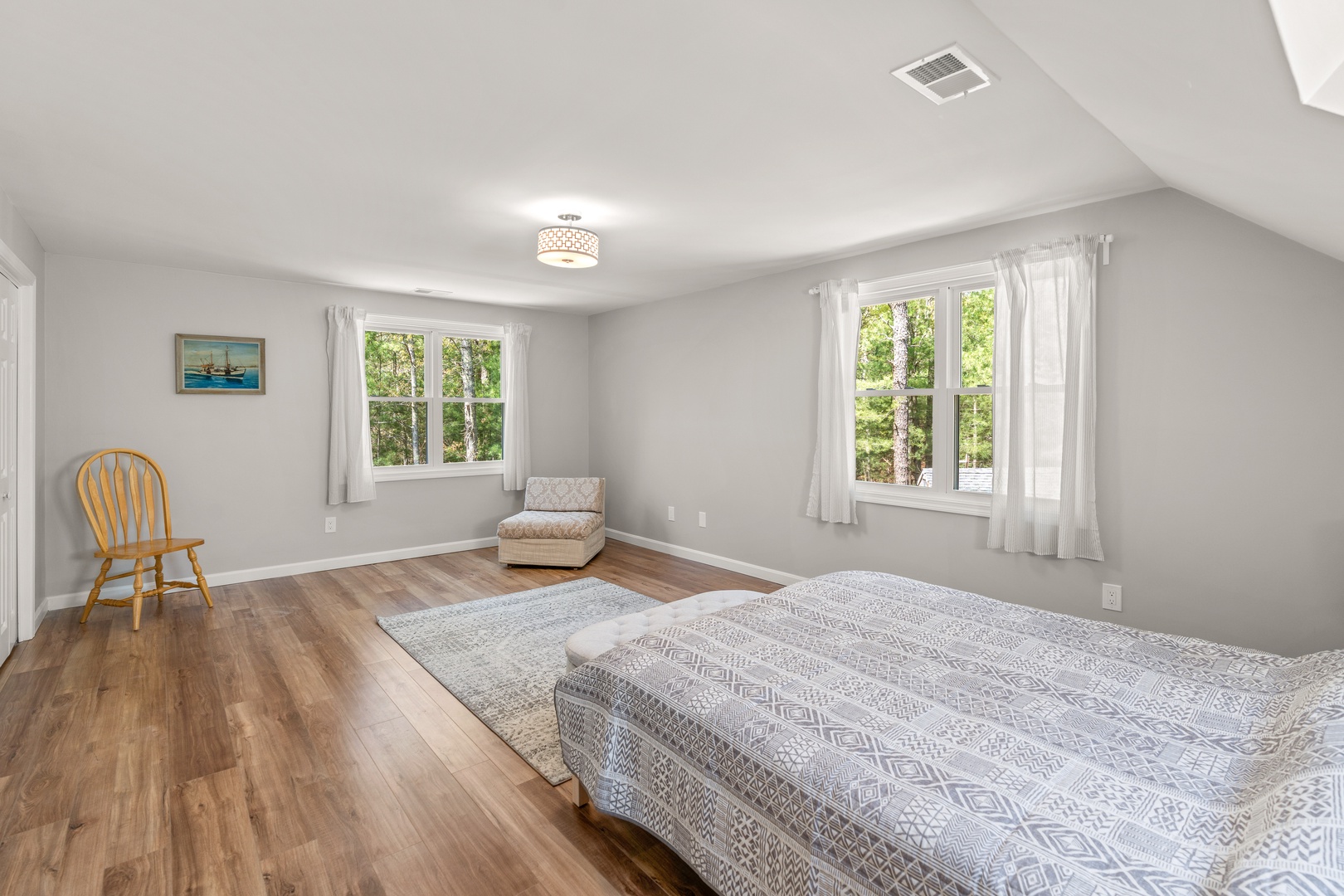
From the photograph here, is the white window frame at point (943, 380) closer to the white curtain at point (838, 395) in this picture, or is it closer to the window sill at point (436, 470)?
the white curtain at point (838, 395)

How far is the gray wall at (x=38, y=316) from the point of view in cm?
331

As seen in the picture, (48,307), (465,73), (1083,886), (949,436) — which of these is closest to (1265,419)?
(949,436)

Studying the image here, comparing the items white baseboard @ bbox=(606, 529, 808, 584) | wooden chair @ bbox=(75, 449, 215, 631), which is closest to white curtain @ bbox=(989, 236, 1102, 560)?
white baseboard @ bbox=(606, 529, 808, 584)

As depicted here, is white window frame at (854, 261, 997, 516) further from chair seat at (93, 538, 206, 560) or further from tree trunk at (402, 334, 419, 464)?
chair seat at (93, 538, 206, 560)

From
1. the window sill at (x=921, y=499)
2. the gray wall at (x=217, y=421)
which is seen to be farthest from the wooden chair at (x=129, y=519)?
the window sill at (x=921, y=499)

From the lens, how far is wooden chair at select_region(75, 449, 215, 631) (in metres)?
3.89

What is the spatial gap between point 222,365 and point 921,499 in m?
4.96

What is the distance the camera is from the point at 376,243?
3.88m

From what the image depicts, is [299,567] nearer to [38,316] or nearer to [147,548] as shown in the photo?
[147,548]

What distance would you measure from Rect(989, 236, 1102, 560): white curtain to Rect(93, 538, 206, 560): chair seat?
4.86m

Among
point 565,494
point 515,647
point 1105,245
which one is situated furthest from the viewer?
point 565,494

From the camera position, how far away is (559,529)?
17.3 feet

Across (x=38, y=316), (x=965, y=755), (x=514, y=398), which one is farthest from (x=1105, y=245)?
(x=38, y=316)

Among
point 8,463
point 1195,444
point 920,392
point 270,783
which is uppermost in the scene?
point 920,392
